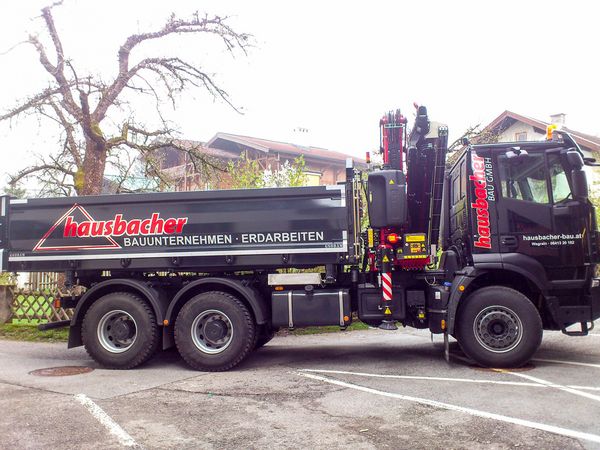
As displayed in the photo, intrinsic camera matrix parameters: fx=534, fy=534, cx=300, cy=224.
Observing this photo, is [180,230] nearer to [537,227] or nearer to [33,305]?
[537,227]

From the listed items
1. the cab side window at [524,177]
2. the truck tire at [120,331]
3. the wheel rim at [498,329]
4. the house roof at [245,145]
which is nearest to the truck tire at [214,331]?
the truck tire at [120,331]

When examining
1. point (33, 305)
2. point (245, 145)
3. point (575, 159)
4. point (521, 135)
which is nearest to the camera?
point (575, 159)

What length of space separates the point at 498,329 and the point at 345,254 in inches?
87.0

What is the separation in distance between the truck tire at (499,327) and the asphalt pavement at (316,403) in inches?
9.2

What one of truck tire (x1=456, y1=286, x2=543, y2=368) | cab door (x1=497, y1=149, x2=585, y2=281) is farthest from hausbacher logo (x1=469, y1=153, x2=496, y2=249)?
truck tire (x1=456, y1=286, x2=543, y2=368)

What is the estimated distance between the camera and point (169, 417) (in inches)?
200

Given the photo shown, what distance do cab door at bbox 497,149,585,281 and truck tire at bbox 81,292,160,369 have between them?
5007 mm

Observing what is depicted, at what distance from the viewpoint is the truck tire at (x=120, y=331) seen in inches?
296

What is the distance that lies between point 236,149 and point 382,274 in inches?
923

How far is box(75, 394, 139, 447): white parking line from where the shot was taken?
442 cm

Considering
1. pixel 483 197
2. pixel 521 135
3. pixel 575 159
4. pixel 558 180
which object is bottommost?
pixel 483 197

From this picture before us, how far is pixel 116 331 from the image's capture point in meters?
7.74

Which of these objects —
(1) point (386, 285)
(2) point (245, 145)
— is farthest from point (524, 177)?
(2) point (245, 145)

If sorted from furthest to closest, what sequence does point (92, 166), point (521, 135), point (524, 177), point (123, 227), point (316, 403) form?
point (521, 135) < point (92, 166) < point (123, 227) < point (524, 177) < point (316, 403)
